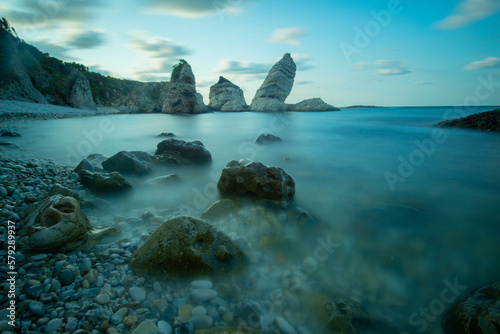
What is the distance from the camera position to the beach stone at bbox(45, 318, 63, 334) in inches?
81.7

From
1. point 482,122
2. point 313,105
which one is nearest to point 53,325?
point 482,122

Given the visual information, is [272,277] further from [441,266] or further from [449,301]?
[441,266]

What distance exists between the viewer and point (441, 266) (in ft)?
12.1

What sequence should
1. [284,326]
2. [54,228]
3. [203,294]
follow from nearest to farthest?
[284,326] < [203,294] < [54,228]

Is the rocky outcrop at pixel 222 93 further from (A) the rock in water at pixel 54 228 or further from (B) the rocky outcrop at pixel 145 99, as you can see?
(A) the rock in water at pixel 54 228

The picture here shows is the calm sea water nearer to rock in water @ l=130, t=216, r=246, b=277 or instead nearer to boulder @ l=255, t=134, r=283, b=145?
rock in water @ l=130, t=216, r=246, b=277

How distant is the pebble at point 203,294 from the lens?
269cm

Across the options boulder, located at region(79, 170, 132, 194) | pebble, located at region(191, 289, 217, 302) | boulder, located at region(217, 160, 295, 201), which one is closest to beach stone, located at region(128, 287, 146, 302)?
pebble, located at region(191, 289, 217, 302)

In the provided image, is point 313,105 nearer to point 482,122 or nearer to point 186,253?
point 482,122

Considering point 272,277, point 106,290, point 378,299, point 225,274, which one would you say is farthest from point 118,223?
point 378,299

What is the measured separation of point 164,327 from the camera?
7.52 feet

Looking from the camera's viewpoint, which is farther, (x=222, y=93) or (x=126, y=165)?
(x=222, y=93)

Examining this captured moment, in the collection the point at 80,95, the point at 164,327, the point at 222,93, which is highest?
the point at 222,93

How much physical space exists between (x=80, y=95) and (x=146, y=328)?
169 feet
